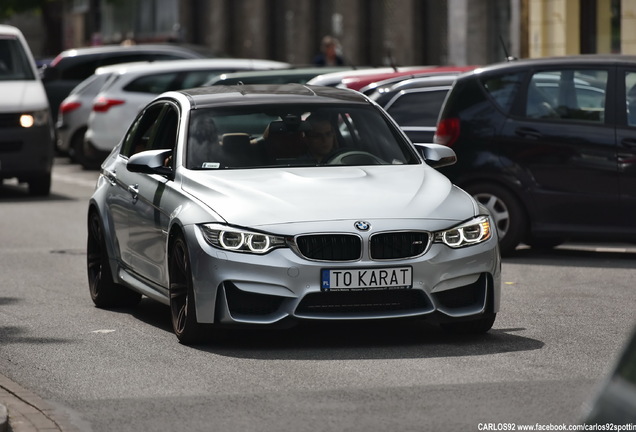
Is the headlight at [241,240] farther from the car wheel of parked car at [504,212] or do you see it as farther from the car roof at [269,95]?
the car wheel of parked car at [504,212]

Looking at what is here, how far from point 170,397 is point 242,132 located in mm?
2677

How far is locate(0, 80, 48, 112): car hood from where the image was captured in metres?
20.7

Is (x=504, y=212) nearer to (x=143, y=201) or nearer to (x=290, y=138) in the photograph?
(x=290, y=138)

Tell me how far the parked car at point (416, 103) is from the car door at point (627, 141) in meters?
2.48

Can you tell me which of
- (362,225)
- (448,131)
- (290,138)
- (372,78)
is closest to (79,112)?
(372,78)

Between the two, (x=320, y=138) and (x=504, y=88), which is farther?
(x=504, y=88)

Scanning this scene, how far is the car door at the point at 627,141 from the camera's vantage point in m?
13.0

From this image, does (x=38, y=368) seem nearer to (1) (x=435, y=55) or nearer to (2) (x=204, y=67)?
(2) (x=204, y=67)

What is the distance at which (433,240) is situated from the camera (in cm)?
859

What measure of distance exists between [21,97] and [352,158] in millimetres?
11765

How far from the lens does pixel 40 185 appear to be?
21.5 m

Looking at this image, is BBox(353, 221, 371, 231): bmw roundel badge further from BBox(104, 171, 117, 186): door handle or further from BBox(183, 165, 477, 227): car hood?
BBox(104, 171, 117, 186): door handle

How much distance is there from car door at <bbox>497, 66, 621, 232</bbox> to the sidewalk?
652cm

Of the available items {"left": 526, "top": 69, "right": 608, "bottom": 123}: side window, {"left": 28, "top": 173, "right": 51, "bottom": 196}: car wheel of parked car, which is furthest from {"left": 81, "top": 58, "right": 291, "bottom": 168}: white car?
{"left": 526, "top": 69, "right": 608, "bottom": 123}: side window
